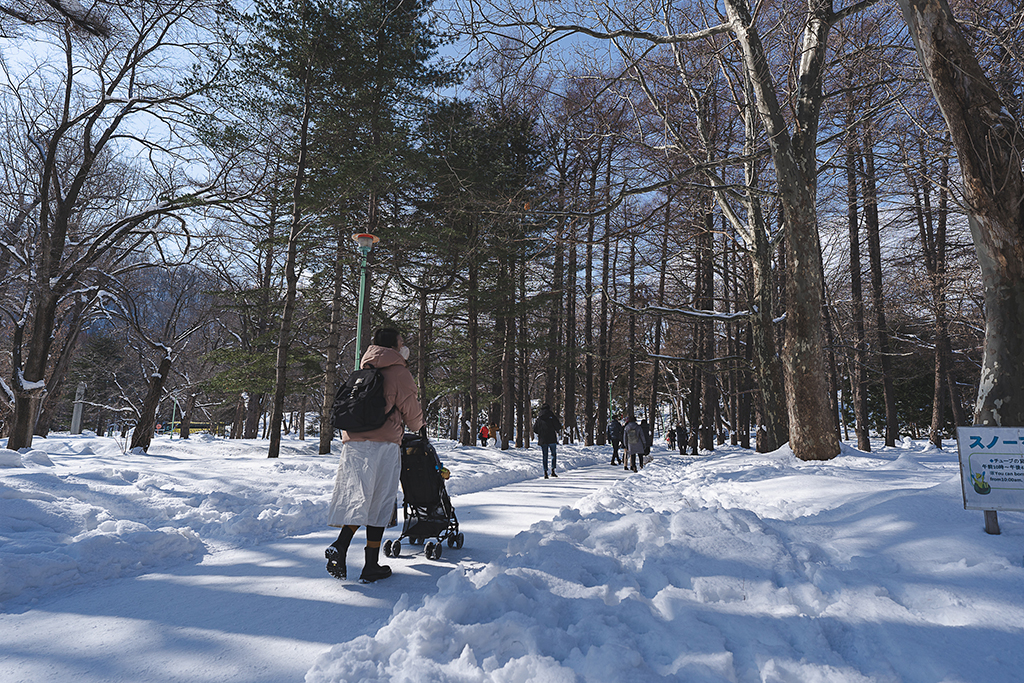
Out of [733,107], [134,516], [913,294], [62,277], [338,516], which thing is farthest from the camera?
[913,294]

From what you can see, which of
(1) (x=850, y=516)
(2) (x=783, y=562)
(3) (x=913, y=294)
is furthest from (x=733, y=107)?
(2) (x=783, y=562)

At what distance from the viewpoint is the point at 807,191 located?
370 inches

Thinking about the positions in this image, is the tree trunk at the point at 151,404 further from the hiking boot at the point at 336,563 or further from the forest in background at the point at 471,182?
the hiking boot at the point at 336,563

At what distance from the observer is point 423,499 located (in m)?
4.91

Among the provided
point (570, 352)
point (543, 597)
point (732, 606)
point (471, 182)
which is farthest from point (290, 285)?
point (570, 352)

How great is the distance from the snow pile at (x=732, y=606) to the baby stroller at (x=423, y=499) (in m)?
0.91

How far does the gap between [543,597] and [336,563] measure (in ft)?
5.95

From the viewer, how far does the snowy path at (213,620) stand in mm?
2627

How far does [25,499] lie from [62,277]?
9811mm

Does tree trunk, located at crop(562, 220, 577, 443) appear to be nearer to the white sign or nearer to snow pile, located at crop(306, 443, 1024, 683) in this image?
snow pile, located at crop(306, 443, 1024, 683)

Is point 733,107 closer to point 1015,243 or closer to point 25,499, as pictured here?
point 1015,243

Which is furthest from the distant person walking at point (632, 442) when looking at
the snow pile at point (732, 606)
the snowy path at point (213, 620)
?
the snowy path at point (213, 620)

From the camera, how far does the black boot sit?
3.99 meters

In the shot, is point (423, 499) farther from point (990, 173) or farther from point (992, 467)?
point (990, 173)
